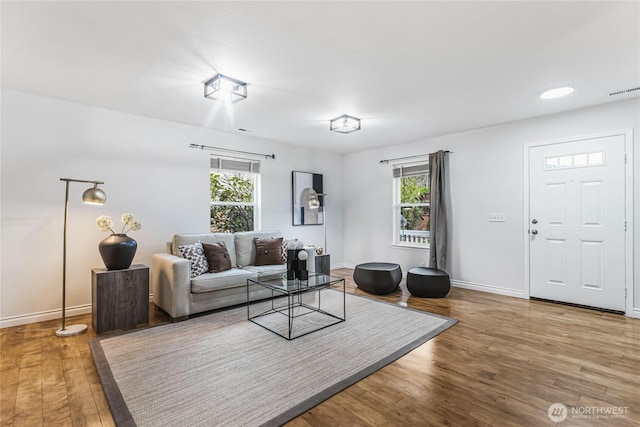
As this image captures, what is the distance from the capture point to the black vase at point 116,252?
302cm

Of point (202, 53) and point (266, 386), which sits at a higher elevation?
point (202, 53)

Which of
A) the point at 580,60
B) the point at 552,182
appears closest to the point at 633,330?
the point at 552,182

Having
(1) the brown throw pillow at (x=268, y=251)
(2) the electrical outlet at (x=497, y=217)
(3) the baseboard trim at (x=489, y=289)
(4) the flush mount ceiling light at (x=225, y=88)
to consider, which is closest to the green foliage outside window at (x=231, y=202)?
(1) the brown throw pillow at (x=268, y=251)

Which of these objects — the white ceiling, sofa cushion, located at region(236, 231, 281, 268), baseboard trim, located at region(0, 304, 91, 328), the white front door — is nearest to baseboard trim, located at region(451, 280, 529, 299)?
the white front door

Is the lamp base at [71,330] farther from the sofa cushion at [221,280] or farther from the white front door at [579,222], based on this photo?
the white front door at [579,222]

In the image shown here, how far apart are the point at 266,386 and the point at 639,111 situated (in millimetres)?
4695

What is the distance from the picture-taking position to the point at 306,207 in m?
5.66

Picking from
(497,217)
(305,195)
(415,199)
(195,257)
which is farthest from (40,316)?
(497,217)

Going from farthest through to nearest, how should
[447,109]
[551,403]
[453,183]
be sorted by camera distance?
[453,183] → [447,109] → [551,403]

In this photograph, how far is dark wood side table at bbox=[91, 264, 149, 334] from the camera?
2896 millimetres

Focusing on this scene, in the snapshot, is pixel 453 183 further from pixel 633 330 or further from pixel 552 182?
pixel 633 330

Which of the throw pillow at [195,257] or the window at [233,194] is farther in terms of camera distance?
the window at [233,194]

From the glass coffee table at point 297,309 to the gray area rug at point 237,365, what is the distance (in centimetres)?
12

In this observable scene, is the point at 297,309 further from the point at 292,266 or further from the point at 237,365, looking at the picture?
the point at 237,365
